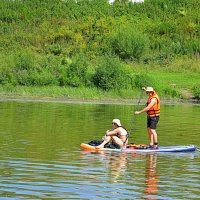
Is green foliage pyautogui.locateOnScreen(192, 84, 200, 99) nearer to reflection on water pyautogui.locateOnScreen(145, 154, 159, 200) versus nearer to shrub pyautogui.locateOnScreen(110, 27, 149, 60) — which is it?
shrub pyautogui.locateOnScreen(110, 27, 149, 60)

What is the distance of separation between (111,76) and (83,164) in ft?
115

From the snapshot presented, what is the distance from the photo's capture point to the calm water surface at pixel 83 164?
47.3 ft

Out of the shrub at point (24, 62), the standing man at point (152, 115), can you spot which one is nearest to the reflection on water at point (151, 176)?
the standing man at point (152, 115)

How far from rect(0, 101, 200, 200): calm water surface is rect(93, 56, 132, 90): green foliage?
1973 centimetres

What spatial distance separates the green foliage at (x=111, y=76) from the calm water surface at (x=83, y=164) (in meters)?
19.7

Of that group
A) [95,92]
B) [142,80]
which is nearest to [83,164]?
[95,92]

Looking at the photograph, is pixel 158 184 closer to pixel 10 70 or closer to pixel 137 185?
pixel 137 185

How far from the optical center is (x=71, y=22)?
75688 mm

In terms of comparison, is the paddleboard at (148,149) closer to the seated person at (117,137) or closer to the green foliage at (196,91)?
the seated person at (117,137)

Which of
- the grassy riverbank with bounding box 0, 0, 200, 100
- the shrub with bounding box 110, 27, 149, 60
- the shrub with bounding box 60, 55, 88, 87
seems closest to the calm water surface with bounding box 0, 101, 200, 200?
the grassy riverbank with bounding box 0, 0, 200, 100

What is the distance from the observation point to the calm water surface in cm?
1441

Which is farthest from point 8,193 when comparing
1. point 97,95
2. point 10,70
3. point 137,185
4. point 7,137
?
point 10,70

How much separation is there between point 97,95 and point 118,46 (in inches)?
558

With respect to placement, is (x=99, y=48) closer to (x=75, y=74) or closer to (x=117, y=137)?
(x=75, y=74)
